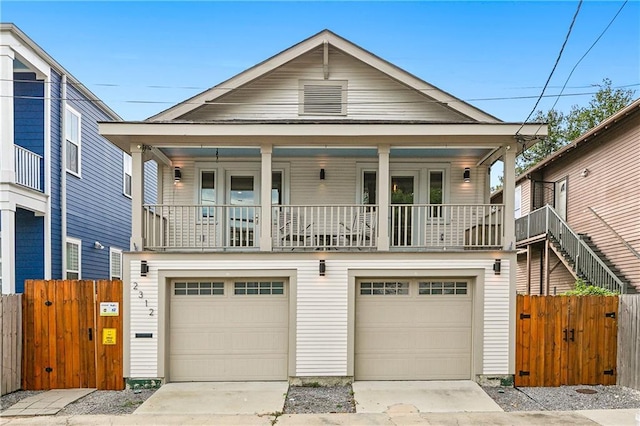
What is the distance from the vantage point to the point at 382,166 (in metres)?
7.12

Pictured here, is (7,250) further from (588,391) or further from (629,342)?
(629,342)

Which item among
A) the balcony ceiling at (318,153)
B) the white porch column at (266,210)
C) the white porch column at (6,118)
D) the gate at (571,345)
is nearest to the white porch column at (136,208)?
the balcony ceiling at (318,153)

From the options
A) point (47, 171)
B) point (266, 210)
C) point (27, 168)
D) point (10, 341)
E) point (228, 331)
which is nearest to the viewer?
point (10, 341)

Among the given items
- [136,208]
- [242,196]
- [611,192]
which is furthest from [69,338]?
[611,192]

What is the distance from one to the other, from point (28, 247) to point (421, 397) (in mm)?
9168

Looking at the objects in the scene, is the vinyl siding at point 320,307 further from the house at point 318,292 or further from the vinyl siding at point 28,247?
the vinyl siding at point 28,247

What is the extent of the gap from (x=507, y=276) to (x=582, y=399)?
2097mm

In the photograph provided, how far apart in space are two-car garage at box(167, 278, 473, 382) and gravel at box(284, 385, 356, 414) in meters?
0.57

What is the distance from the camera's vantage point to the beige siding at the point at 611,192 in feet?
31.6

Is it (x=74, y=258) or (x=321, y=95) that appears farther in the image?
(x=74, y=258)

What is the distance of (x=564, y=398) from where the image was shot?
608cm

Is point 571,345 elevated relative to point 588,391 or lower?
elevated

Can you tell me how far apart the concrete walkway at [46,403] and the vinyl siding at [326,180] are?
4.08m

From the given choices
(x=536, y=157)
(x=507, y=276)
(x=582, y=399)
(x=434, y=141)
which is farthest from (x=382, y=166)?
(x=536, y=157)
